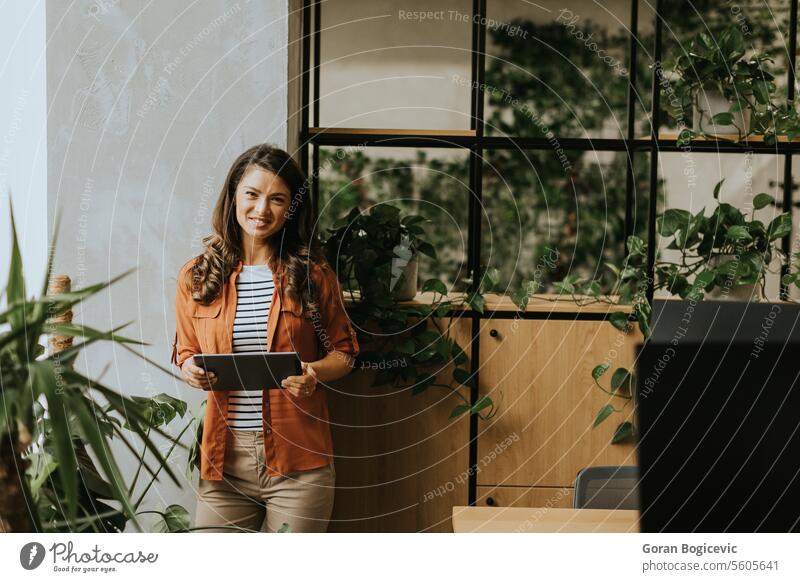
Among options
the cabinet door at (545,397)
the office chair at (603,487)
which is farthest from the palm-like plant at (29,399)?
the cabinet door at (545,397)

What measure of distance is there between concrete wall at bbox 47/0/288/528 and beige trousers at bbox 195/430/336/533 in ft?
1.29

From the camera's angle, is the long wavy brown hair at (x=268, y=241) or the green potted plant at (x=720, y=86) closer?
the long wavy brown hair at (x=268, y=241)

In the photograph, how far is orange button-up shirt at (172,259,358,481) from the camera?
1.64 m

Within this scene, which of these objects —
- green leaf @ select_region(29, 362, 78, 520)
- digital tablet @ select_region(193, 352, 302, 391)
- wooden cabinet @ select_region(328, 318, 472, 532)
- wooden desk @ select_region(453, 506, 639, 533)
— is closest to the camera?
green leaf @ select_region(29, 362, 78, 520)

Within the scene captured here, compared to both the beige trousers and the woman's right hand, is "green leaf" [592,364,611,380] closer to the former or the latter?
the beige trousers

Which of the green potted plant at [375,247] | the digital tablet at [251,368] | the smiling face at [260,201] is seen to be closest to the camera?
the digital tablet at [251,368]

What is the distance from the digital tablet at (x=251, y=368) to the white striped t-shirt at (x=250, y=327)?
105 mm

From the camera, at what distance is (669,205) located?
113 inches

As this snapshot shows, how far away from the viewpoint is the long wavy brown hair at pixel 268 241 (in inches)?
64.9

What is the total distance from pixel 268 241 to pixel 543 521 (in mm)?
827

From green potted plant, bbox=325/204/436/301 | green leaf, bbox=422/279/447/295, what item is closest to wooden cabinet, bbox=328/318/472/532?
green leaf, bbox=422/279/447/295

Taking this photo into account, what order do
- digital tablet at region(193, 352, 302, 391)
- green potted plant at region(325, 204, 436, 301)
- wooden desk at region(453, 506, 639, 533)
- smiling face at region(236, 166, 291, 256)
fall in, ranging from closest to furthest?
wooden desk at region(453, 506, 639, 533), digital tablet at region(193, 352, 302, 391), smiling face at region(236, 166, 291, 256), green potted plant at region(325, 204, 436, 301)

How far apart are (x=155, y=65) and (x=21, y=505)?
1.33m

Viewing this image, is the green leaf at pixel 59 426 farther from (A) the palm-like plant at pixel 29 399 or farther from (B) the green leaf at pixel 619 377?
(B) the green leaf at pixel 619 377
